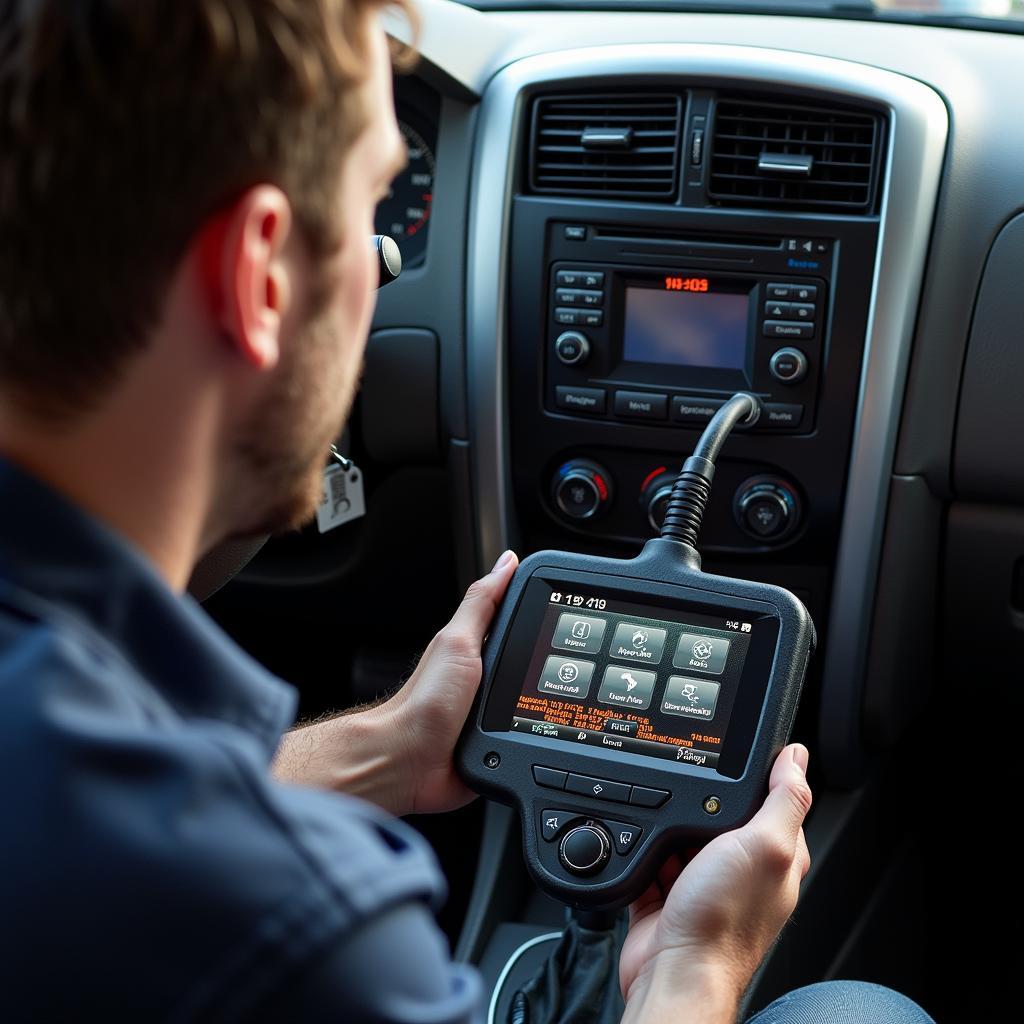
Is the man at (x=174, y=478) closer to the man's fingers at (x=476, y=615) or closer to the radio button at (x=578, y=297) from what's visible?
the man's fingers at (x=476, y=615)

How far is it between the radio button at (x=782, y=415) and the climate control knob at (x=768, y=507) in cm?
9

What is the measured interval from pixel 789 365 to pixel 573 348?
0.29 m

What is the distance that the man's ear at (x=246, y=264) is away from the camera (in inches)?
27.7

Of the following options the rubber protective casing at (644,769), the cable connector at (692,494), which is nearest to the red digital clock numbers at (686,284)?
the cable connector at (692,494)

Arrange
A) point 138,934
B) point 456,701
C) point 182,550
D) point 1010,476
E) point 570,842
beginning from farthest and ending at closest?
point 1010,476 → point 456,701 → point 570,842 → point 182,550 → point 138,934

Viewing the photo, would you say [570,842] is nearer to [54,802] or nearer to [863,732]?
[54,802]

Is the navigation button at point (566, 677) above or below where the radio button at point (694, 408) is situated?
below

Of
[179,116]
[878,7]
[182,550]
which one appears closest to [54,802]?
[182,550]

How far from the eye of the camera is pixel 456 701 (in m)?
1.28

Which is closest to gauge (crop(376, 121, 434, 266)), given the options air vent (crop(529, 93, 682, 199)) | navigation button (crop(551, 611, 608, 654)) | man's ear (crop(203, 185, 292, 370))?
air vent (crop(529, 93, 682, 199))

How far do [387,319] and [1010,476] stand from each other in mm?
890

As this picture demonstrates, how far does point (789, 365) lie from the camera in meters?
1.72

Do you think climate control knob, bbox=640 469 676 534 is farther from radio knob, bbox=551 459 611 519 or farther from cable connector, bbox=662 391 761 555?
cable connector, bbox=662 391 761 555

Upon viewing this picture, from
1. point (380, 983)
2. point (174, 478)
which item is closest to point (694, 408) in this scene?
point (174, 478)
